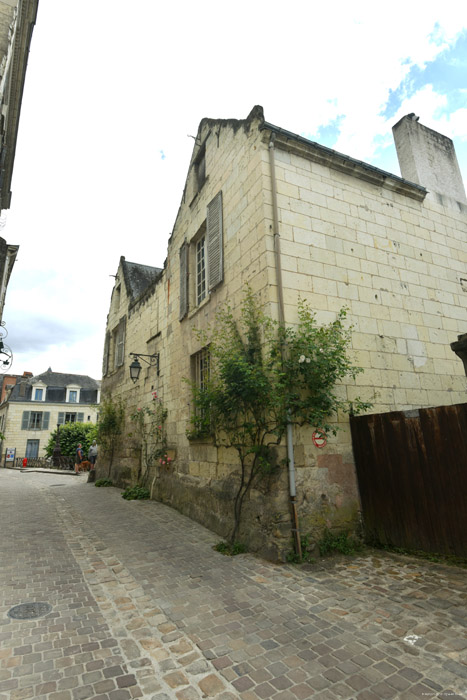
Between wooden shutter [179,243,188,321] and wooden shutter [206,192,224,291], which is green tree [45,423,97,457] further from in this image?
wooden shutter [206,192,224,291]

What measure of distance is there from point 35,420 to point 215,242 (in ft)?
98.9

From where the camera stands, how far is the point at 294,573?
3.70 metres

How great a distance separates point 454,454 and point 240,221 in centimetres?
426

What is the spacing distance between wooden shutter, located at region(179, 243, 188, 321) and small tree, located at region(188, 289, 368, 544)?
105 inches

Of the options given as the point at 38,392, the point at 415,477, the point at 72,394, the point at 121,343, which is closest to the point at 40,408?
the point at 38,392

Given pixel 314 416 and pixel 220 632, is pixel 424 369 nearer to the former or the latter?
pixel 314 416

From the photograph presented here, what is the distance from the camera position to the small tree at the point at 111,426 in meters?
11.2

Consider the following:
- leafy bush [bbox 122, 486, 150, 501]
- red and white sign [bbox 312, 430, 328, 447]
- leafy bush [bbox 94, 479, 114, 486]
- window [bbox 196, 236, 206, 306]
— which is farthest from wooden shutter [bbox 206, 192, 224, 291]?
leafy bush [bbox 94, 479, 114, 486]

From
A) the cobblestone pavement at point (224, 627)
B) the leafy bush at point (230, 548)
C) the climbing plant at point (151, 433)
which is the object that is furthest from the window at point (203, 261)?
the cobblestone pavement at point (224, 627)

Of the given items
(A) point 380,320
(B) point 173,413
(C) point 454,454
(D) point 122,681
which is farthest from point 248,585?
(B) point 173,413

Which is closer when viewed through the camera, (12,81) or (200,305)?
(200,305)

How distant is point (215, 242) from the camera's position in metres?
6.41

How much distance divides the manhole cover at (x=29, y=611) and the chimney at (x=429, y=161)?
8358 mm

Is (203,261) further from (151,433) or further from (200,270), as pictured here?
(151,433)
